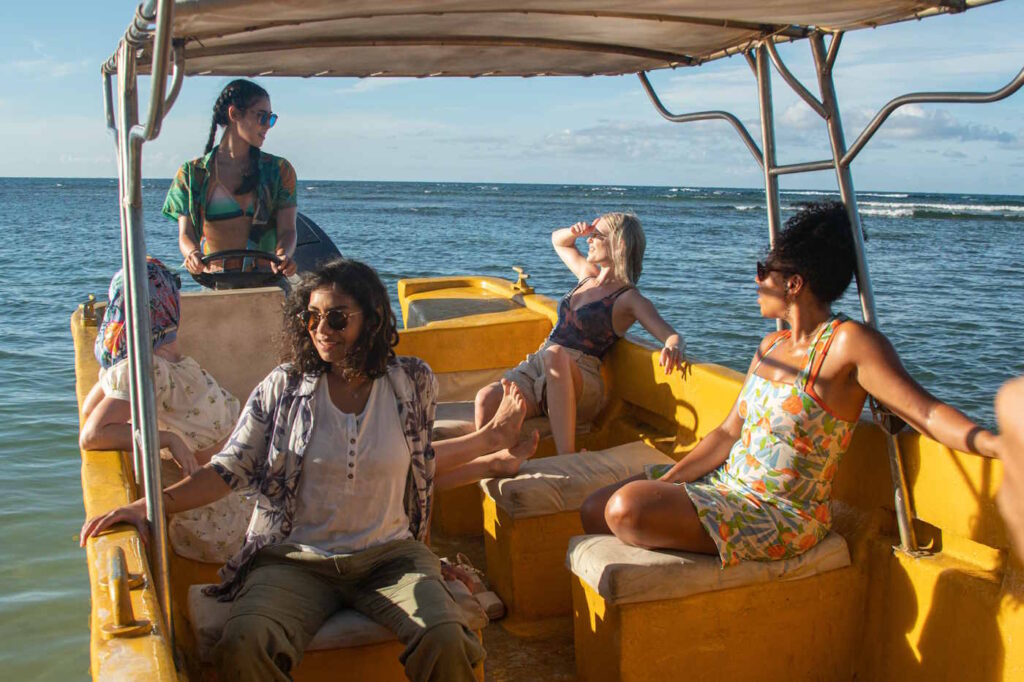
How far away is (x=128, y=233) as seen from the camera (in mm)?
2271

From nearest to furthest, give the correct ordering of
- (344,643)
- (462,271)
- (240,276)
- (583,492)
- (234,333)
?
(344,643)
(583,492)
(234,333)
(240,276)
(462,271)

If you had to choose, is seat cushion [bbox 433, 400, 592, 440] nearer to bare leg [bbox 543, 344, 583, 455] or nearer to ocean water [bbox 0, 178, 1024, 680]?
bare leg [bbox 543, 344, 583, 455]

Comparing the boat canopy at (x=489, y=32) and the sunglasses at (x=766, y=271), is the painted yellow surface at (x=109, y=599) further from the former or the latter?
the sunglasses at (x=766, y=271)

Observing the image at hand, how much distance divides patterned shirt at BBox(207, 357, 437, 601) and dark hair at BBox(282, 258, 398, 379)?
45 millimetres

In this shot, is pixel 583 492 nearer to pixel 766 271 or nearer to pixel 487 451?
pixel 487 451

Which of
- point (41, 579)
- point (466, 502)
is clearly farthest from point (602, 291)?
point (41, 579)

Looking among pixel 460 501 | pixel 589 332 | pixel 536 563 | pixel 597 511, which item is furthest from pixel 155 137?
pixel 589 332

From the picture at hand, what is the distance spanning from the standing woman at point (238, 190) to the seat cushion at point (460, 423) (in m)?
0.95

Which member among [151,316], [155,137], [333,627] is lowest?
[333,627]

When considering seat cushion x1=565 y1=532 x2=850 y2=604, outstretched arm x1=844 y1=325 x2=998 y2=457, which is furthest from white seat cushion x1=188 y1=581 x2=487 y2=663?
outstretched arm x1=844 y1=325 x2=998 y2=457

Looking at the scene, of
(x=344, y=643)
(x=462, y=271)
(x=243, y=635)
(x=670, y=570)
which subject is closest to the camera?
(x=243, y=635)

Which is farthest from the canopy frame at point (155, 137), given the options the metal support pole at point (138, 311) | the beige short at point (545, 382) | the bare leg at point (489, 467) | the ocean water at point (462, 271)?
the beige short at point (545, 382)

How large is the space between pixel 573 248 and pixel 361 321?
2.84m

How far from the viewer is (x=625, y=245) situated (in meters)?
4.75
